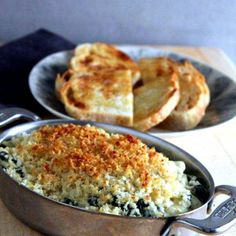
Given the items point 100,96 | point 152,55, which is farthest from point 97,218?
point 152,55

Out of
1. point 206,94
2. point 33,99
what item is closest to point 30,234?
point 33,99

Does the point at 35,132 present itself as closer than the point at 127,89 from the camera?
Yes

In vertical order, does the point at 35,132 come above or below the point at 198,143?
above

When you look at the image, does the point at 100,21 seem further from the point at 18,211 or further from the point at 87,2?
the point at 18,211

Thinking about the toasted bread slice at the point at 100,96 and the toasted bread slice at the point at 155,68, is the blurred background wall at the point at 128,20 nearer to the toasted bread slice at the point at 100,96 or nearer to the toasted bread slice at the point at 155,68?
the toasted bread slice at the point at 155,68

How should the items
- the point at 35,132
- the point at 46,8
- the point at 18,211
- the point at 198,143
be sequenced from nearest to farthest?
the point at 18,211 → the point at 35,132 → the point at 198,143 → the point at 46,8

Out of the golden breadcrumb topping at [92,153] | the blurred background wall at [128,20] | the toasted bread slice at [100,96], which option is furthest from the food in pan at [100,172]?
the blurred background wall at [128,20]

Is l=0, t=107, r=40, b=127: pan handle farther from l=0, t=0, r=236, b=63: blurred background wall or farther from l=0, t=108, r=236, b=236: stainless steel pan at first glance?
l=0, t=0, r=236, b=63: blurred background wall

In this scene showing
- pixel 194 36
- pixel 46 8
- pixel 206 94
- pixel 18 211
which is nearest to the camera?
pixel 18 211

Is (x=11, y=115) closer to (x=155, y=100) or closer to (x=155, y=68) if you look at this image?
(x=155, y=100)
